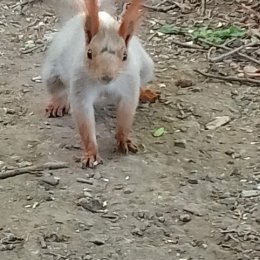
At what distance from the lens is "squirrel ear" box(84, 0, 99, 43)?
10.6 feet

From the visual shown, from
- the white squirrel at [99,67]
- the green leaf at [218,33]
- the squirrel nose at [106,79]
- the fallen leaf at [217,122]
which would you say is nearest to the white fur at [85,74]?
the white squirrel at [99,67]

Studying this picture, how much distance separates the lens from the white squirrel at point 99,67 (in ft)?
10.6

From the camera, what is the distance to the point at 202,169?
3.35 m

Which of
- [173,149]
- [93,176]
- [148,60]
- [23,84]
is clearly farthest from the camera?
[23,84]

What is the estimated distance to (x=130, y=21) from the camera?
3287 millimetres

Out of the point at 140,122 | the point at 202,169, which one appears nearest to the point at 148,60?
the point at 140,122

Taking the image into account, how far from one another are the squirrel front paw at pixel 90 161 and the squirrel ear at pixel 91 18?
1.52 feet

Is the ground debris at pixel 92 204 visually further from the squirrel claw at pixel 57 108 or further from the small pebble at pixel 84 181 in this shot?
the squirrel claw at pixel 57 108

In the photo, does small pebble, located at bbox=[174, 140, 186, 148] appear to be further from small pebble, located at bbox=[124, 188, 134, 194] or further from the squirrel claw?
the squirrel claw

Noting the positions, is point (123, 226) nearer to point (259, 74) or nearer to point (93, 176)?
point (93, 176)

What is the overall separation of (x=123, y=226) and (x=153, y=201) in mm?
204

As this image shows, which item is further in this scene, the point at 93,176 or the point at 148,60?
the point at 148,60

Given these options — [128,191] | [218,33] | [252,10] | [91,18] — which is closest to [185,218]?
[128,191]

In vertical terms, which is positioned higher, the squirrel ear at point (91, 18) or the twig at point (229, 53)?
the squirrel ear at point (91, 18)
